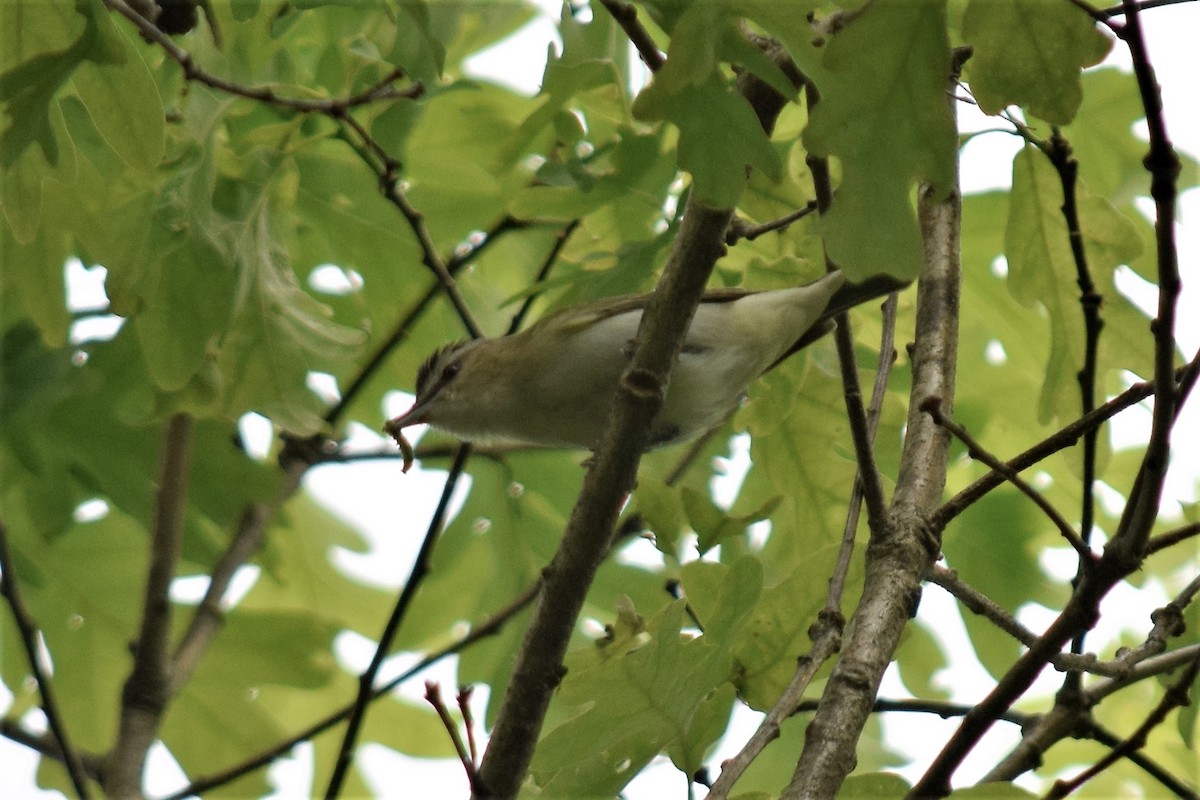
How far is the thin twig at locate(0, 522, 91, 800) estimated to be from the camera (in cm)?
347

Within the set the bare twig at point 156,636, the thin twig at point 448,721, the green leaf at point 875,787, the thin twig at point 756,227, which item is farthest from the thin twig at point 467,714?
the bare twig at point 156,636

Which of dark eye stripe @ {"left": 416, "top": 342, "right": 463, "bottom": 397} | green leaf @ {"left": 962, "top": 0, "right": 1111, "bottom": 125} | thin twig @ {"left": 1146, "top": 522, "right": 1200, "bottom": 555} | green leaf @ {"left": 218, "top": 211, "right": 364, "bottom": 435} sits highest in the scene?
dark eye stripe @ {"left": 416, "top": 342, "right": 463, "bottom": 397}

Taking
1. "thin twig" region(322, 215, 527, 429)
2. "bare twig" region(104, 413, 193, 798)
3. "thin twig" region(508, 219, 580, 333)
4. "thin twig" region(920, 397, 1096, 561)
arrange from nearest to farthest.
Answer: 1. "thin twig" region(920, 397, 1096, 561)
2. "bare twig" region(104, 413, 193, 798)
3. "thin twig" region(508, 219, 580, 333)
4. "thin twig" region(322, 215, 527, 429)

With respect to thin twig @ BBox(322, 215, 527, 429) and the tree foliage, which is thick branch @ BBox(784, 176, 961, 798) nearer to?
the tree foliage

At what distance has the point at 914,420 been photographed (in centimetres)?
291

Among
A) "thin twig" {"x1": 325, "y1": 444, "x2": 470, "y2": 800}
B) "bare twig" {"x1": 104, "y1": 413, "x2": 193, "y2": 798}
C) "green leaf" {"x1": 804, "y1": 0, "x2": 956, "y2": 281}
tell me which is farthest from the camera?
"bare twig" {"x1": 104, "y1": 413, "x2": 193, "y2": 798}

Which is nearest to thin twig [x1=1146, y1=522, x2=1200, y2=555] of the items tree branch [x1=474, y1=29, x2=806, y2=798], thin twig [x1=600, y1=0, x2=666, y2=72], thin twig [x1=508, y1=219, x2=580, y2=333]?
tree branch [x1=474, y1=29, x2=806, y2=798]

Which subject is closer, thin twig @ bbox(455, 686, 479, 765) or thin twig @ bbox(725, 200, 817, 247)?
thin twig @ bbox(455, 686, 479, 765)

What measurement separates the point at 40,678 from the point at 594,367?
1.85m

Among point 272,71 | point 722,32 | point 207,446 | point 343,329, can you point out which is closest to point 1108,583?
point 722,32

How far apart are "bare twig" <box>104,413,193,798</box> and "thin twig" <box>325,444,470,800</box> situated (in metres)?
0.68

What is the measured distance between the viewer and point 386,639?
3566 mm

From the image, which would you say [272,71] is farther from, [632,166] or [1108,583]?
[1108,583]

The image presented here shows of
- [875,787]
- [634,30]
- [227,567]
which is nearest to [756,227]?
[634,30]
